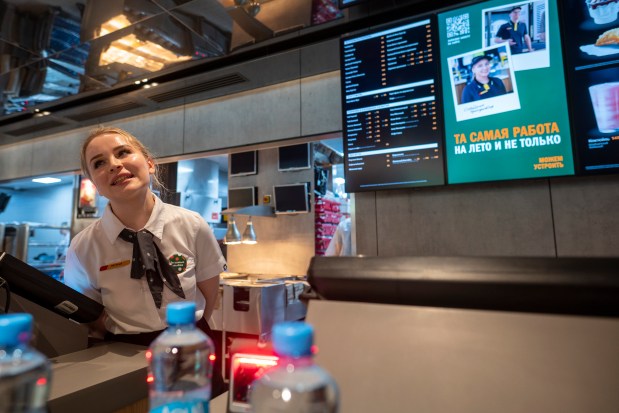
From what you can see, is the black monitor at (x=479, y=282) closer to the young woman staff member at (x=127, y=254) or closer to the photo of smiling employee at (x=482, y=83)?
the young woman staff member at (x=127, y=254)

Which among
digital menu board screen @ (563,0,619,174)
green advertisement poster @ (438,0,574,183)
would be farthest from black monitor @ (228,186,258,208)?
digital menu board screen @ (563,0,619,174)

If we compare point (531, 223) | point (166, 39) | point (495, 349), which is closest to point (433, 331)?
point (495, 349)

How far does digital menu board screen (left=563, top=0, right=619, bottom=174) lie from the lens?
5.99ft

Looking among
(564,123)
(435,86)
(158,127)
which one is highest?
(158,127)

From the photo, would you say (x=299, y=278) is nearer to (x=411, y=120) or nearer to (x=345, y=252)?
(x=345, y=252)

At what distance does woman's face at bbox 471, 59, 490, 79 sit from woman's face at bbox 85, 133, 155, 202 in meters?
1.89

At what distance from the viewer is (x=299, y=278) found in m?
5.12

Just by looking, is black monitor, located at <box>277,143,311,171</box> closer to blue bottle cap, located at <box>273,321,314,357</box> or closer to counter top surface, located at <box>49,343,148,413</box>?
counter top surface, located at <box>49,343,148,413</box>

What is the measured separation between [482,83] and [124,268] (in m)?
2.10

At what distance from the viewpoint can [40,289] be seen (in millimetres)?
992

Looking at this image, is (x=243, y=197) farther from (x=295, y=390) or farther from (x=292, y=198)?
(x=295, y=390)

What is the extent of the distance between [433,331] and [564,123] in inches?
74.6

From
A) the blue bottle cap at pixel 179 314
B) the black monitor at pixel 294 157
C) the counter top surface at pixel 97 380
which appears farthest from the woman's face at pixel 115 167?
the black monitor at pixel 294 157

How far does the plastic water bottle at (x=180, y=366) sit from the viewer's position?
1.68ft
